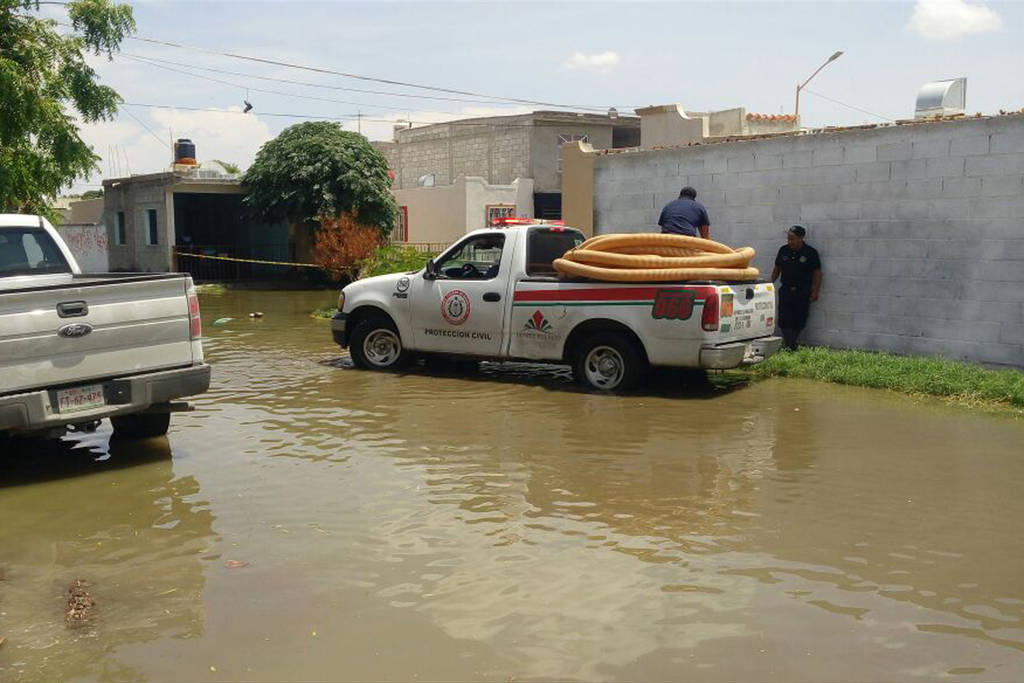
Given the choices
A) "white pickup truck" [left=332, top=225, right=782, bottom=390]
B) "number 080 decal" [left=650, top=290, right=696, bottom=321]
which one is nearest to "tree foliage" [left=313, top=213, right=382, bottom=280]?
"white pickup truck" [left=332, top=225, right=782, bottom=390]

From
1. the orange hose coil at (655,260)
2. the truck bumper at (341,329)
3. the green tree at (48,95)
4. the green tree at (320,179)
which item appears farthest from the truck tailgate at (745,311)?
the green tree at (320,179)

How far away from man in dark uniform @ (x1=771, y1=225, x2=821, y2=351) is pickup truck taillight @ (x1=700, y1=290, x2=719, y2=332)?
3.16m

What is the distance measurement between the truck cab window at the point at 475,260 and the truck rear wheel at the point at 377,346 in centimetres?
108

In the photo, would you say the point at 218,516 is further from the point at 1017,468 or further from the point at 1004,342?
the point at 1004,342

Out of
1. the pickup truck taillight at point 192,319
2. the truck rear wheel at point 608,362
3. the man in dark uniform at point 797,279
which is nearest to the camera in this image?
the pickup truck taillight at point 192,319

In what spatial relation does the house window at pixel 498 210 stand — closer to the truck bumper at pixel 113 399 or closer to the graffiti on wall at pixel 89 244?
the graffiti on wall at pixel 89 244

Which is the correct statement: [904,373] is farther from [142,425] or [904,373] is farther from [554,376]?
[142,425]

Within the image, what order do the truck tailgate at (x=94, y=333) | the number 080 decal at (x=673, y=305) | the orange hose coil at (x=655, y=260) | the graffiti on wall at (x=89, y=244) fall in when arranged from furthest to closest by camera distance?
the graffiti on wall at (x=89, y=244) < the orange hose coil at (x=655, y=260) < the number 080 decal at (x=673, y=305) < the truck tailgate at (x=94, y=333)

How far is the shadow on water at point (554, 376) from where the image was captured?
35.3ft

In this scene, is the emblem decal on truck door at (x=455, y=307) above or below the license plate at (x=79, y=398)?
above

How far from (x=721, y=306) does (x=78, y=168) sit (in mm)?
12610

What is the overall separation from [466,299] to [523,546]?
600cm

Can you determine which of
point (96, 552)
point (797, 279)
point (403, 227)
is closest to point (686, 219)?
point (797, 279)

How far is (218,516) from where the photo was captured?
620 cm
